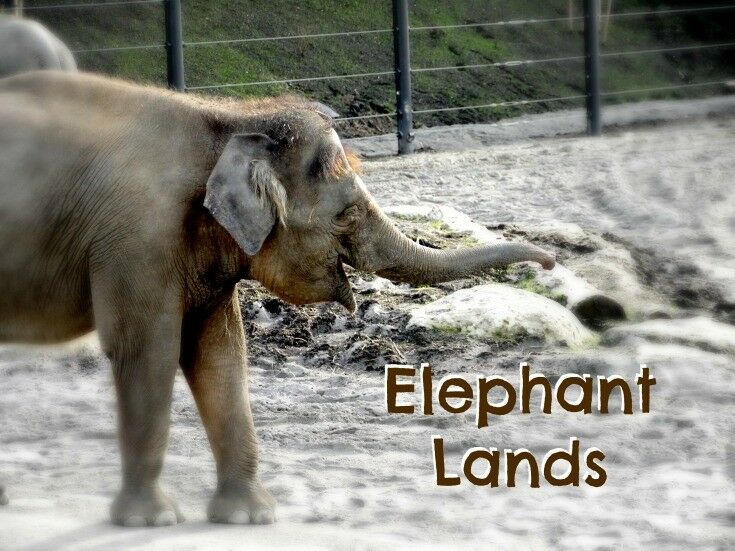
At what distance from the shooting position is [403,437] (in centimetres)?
538

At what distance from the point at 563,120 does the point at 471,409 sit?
7.17 m

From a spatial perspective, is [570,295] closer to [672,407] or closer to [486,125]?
[672,407]

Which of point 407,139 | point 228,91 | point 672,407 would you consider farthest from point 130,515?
point 228,91

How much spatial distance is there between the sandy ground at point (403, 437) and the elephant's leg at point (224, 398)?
14 centimetres

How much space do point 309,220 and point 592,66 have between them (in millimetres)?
7734

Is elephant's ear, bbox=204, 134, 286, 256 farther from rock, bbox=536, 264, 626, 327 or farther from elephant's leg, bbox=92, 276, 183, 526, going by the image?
rock, bbox=536, 264, 626, 327

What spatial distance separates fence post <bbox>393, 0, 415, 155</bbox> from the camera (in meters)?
10.6

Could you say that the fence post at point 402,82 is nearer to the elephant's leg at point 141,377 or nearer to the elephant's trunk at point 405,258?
the elephant's trunk at point 405,258

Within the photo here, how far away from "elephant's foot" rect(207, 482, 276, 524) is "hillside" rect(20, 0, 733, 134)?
298 inches

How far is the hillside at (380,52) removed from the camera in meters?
12.7

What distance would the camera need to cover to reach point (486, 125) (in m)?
12.1

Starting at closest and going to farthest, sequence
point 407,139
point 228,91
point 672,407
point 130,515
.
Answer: point 130,515 < point 672,407 < point 407,139 < point 228,91

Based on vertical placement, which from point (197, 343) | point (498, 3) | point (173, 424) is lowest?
point (173, 424)

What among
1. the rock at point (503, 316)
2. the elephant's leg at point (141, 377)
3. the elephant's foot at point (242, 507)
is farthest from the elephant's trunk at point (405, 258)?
the rock at point (503, 316)
